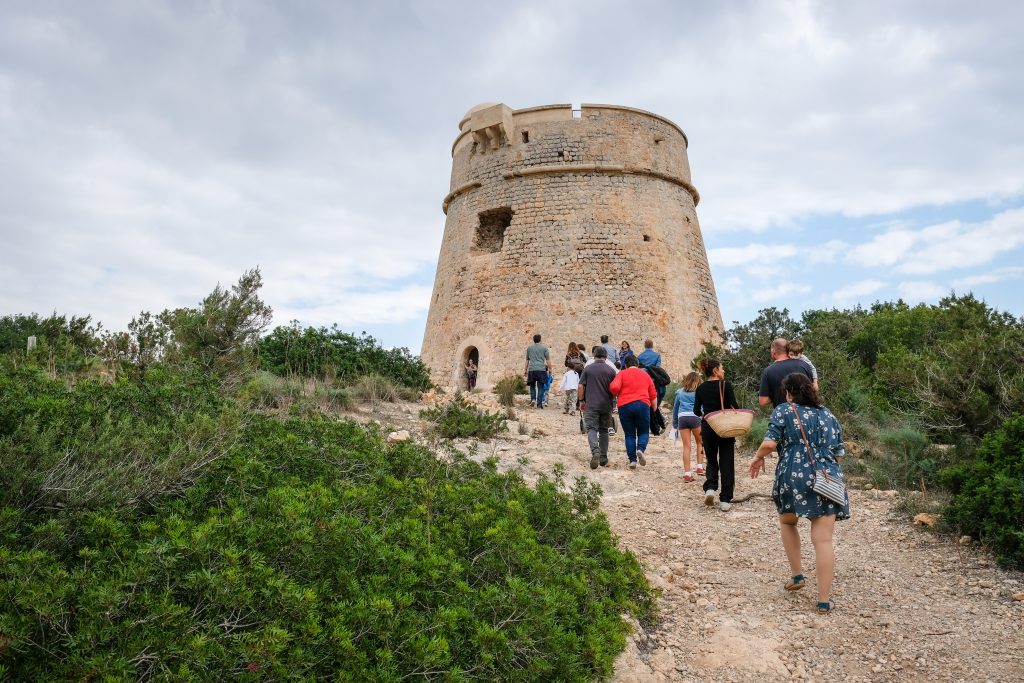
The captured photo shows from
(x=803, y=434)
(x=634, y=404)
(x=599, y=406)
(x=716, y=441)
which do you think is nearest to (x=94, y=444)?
(x=803, y=434)

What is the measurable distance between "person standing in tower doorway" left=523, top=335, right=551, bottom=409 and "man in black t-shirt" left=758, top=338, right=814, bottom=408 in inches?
239

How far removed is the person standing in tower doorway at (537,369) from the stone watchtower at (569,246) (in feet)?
5.88

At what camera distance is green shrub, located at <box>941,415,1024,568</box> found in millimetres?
4715

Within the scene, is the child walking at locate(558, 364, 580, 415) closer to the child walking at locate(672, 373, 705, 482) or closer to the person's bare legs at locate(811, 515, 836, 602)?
the child walking at locate(672, 373, 705, 482)

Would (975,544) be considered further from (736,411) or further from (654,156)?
(654,156)

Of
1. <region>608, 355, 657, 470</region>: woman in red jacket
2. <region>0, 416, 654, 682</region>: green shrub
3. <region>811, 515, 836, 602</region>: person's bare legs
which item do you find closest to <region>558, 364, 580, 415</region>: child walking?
<region>608, 355, 657, 470</region>: woman in red jacket

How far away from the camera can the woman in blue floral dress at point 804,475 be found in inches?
165

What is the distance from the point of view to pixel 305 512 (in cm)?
293

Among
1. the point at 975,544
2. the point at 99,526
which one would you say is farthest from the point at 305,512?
the point at 975,544

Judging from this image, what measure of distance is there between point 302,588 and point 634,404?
212 inches

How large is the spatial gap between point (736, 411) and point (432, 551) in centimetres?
369

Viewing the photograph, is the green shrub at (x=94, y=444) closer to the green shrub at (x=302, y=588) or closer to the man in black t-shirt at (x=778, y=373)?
the green shrub at (x=302, y=588)

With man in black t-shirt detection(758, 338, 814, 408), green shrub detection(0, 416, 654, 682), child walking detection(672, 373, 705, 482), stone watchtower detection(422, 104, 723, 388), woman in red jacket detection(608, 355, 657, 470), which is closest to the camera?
green shrub detection(0, 416, 654, 682)

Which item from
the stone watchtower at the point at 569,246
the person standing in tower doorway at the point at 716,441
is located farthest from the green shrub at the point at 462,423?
the stone watchtower at the point at 569,246
